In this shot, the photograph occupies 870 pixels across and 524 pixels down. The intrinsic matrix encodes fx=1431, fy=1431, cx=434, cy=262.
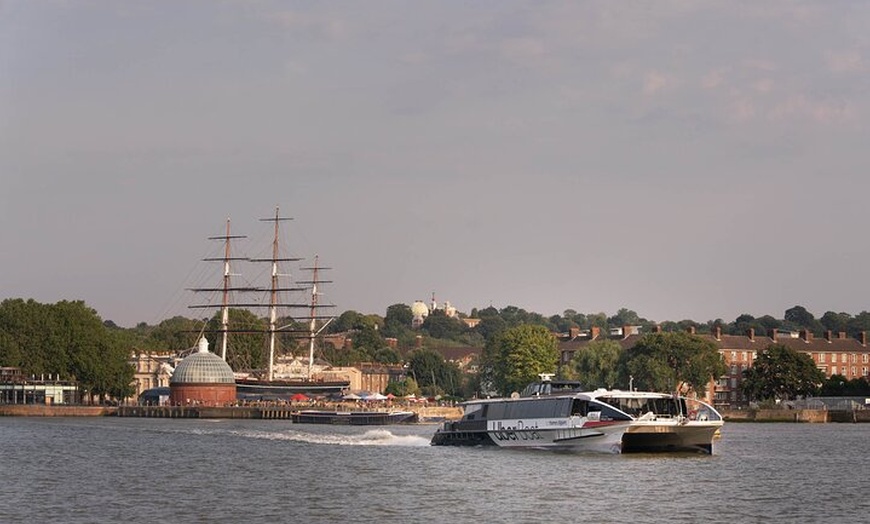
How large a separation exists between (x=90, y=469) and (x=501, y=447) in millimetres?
24747

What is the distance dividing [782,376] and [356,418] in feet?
178

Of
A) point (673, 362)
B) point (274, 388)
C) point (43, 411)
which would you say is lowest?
point (43, 411)

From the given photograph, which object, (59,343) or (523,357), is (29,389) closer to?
(59,343)

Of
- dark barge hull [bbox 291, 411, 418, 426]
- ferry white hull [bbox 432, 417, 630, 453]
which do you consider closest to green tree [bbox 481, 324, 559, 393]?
dark barge hull [bbox 291, 411, 418, 426]

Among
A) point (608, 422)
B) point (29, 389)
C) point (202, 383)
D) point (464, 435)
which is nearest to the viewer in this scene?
point (608, 422)

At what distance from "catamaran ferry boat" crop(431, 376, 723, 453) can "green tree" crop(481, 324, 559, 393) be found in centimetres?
10670

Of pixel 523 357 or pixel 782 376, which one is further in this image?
pixel 523 357

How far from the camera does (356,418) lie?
147 metres

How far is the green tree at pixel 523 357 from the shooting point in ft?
620

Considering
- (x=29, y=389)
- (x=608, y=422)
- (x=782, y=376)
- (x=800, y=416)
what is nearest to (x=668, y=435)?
(x=608, y=422)

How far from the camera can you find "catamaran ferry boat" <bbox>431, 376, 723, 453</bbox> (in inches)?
2901

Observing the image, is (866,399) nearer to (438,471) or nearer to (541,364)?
(541,364)

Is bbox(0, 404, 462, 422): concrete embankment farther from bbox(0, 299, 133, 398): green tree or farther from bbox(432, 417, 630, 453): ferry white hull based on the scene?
bbox(432, 417, 630, 453): ferry white hull

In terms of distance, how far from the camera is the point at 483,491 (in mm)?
56875
